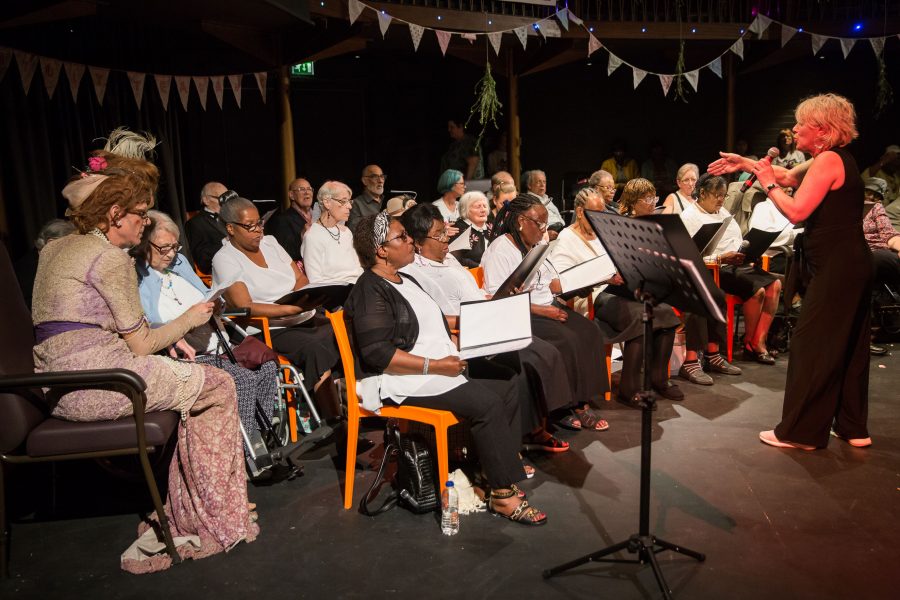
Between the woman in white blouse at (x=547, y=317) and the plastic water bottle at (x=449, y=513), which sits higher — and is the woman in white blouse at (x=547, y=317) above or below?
above

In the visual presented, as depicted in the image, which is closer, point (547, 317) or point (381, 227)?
point (381, 227)

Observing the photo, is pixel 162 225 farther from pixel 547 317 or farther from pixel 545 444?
pixel 545 444

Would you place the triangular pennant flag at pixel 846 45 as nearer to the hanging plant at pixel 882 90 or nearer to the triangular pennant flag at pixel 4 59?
the hanging plant at pixel 882 90

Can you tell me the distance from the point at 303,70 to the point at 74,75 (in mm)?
4237

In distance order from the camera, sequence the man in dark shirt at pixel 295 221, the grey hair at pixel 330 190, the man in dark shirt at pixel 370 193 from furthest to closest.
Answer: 1. the man in dark shirt at pixel 370 193
2. the man in dark shirt at pixel 295 221
3. the grey hair at pixel 330 190

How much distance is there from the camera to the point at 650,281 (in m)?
2.63

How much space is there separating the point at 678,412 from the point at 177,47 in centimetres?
606

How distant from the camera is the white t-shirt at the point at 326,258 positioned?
5.06m

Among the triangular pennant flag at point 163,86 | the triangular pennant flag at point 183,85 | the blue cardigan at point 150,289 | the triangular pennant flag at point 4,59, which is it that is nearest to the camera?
the blue cardigan at point 150,289

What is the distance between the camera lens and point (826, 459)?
3719mm

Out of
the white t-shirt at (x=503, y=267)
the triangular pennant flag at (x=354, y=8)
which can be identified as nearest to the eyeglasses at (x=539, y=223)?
the white t-shirt at (x=503, y=267)

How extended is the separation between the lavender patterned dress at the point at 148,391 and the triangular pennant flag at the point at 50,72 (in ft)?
10.8

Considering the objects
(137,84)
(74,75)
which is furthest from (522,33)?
(74,75)

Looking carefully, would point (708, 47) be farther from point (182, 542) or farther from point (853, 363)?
point (182, 542)
